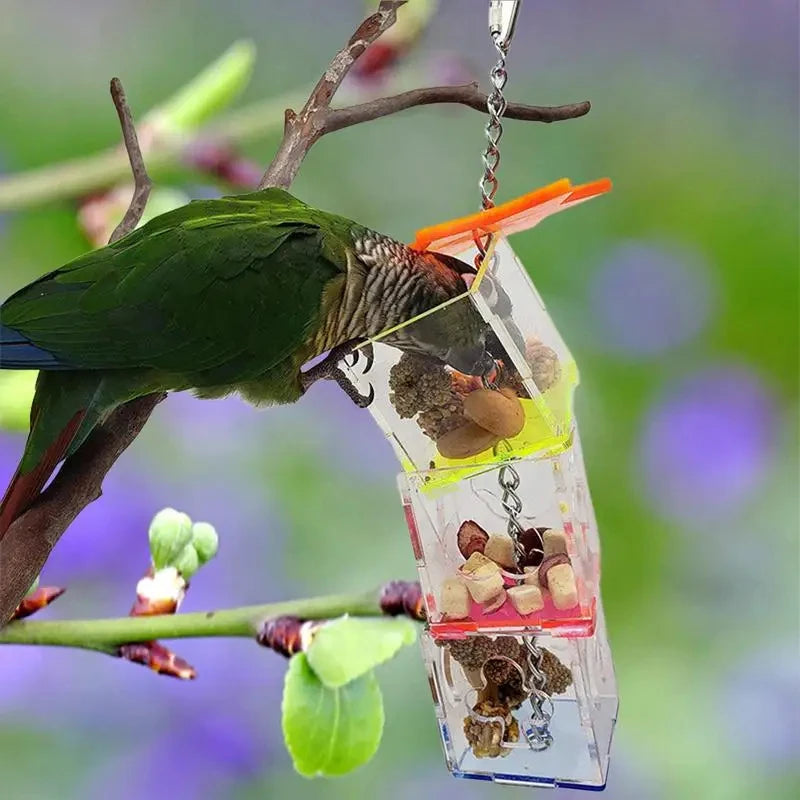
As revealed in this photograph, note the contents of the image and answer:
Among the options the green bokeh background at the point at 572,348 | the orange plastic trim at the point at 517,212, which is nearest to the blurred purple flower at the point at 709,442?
the green bokeh background at the point at 572,348

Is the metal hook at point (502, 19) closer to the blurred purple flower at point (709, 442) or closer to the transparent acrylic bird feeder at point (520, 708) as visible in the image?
the transparent acrylic bird feeder at point (520, 708)

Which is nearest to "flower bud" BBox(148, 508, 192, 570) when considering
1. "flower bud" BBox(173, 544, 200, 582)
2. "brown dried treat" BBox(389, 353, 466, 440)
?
"flower bud" BBox(173, 544, 200, 582)

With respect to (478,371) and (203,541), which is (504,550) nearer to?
(478,371)

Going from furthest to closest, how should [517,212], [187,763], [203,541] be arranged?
[187,763] < [203,541] < [517,212]

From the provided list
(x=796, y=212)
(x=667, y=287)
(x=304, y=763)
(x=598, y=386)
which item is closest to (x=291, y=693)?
(x=304, y=763)

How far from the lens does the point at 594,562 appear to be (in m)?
0.69

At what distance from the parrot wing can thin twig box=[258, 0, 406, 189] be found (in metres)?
0.07

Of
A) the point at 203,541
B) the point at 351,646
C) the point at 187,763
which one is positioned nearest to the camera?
the point at 351,646

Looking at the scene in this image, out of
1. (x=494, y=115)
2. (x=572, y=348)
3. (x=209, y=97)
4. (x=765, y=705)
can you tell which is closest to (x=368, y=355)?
(x=494, y=115)

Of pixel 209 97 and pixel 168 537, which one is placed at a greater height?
pixel 209 97

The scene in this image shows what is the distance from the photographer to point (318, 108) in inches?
28.1

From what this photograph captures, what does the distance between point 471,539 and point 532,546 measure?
0.12 ft

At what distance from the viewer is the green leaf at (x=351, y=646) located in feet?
2.16

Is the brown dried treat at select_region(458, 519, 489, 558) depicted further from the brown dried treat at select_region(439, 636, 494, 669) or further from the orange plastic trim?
the orange plastic trim
